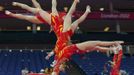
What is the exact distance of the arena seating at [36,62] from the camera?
68.7 ft

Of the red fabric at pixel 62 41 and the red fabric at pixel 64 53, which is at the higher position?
the red fabric at pixel 62 41

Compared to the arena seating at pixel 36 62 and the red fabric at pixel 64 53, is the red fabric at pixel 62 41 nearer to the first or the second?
the red fabric at pixel 64 53

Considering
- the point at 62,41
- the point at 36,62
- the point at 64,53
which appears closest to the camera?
the point at 64,53

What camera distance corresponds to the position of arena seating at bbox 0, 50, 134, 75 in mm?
20938

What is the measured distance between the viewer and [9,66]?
21391 millimetres

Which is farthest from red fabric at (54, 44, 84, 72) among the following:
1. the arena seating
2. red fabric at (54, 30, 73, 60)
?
the arena seating

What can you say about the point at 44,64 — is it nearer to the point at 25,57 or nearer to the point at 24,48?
the point at 25,57

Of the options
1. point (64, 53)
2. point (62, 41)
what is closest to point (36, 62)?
point (62, 41)

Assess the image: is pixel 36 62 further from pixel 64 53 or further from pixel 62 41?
pixel 64 53

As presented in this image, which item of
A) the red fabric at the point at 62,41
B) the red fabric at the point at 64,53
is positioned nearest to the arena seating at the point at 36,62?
the red fabric at the point at 62,41

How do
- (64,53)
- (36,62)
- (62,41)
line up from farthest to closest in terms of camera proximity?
(36,62) → (62,41) → (64,53)

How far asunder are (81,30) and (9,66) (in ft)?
24.7

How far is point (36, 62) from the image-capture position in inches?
886

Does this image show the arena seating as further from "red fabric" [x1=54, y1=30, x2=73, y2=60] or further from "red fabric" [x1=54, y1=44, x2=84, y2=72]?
"red fabric" [x1=54, y1=44, x2=84, y2=72]
